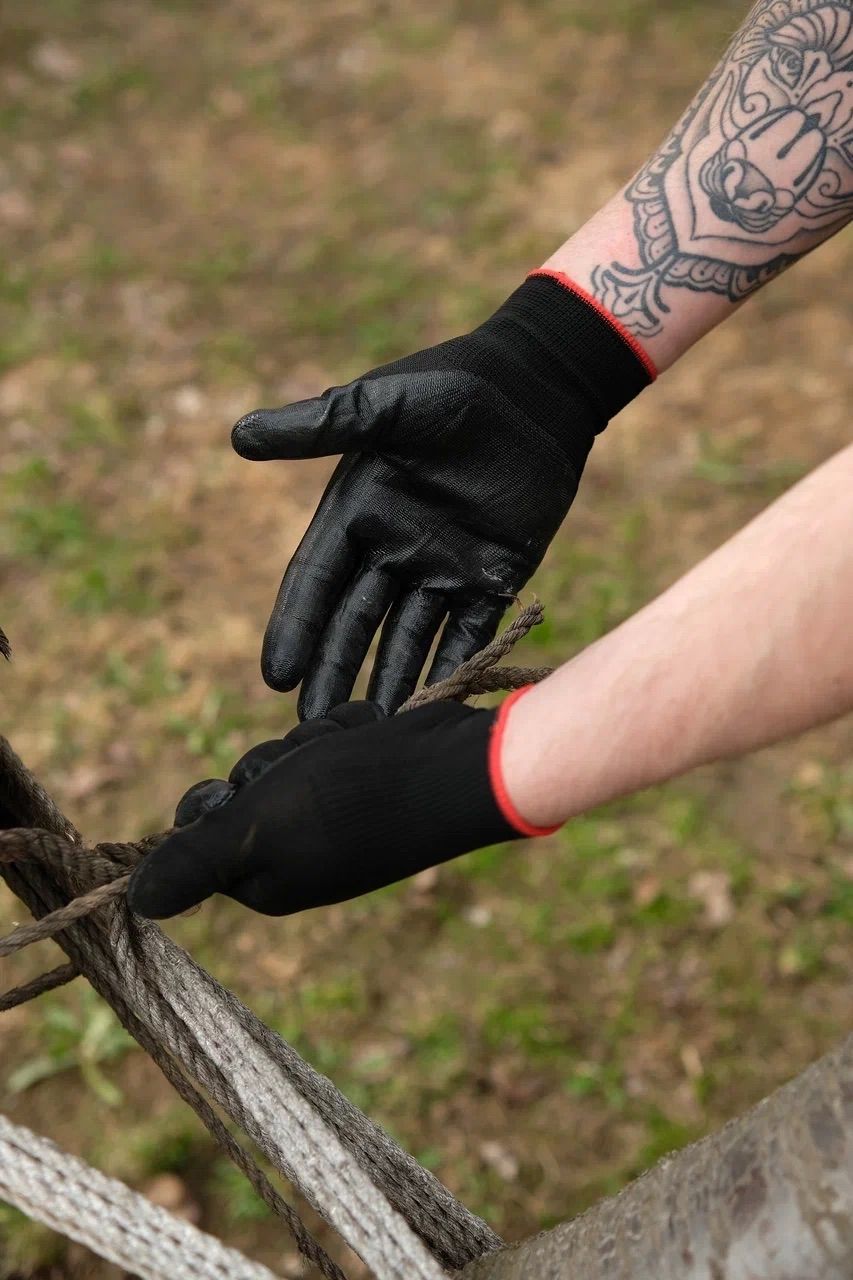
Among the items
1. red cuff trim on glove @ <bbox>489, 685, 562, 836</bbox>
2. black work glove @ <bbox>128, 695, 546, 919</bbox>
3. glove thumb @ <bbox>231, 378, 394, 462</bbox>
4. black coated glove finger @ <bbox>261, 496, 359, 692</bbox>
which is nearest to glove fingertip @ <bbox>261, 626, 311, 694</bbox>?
black coated glove finger @ <bbox>261, 496, 359, 692</bbox>

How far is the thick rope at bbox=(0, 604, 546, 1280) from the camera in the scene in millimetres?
1186

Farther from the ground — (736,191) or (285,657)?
(736,191)

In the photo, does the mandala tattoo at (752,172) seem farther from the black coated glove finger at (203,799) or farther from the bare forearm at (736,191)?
the black coated glove finger at (203,799)

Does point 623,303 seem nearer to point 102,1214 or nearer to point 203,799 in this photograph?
point 203,799

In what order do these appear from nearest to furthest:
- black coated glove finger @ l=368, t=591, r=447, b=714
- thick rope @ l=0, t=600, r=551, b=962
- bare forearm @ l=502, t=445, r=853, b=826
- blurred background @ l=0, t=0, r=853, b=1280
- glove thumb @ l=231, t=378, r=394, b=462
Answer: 1. bare forearm @ l=502, t=445, r=853, b=826
2. thick rope @ l=0, t=600, r=551, b=962
3. glove thumb @ l=231, t=378, r=394, b=462
4. black coated glove finger @ l=368, t=591, r=447, b=714
5. blurred background @ l=0, t=0, r=853, b=1280

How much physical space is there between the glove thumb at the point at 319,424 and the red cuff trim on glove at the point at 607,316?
428 mm

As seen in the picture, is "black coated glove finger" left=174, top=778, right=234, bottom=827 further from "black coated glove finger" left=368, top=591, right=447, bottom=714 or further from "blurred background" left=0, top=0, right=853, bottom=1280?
"blurred background" left=0, top=0, right=853, bottom=1280

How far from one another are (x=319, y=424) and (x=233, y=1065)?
0.91 meters

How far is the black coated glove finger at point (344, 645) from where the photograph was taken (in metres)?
1.80

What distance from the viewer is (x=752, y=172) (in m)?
1.97

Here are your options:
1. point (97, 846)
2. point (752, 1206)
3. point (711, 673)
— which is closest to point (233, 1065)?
point (97, 846)

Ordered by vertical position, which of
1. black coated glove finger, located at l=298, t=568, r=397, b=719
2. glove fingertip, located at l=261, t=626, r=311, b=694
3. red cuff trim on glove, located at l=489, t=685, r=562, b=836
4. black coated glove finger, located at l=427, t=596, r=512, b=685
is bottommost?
black coated glove finger, located at l=427, t=596, r=512, b=685

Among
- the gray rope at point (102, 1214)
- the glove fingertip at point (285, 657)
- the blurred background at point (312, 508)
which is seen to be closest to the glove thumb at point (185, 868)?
the gray rope at point (102, 1214)

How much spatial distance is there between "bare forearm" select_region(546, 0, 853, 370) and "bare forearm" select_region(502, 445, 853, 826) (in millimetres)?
960
